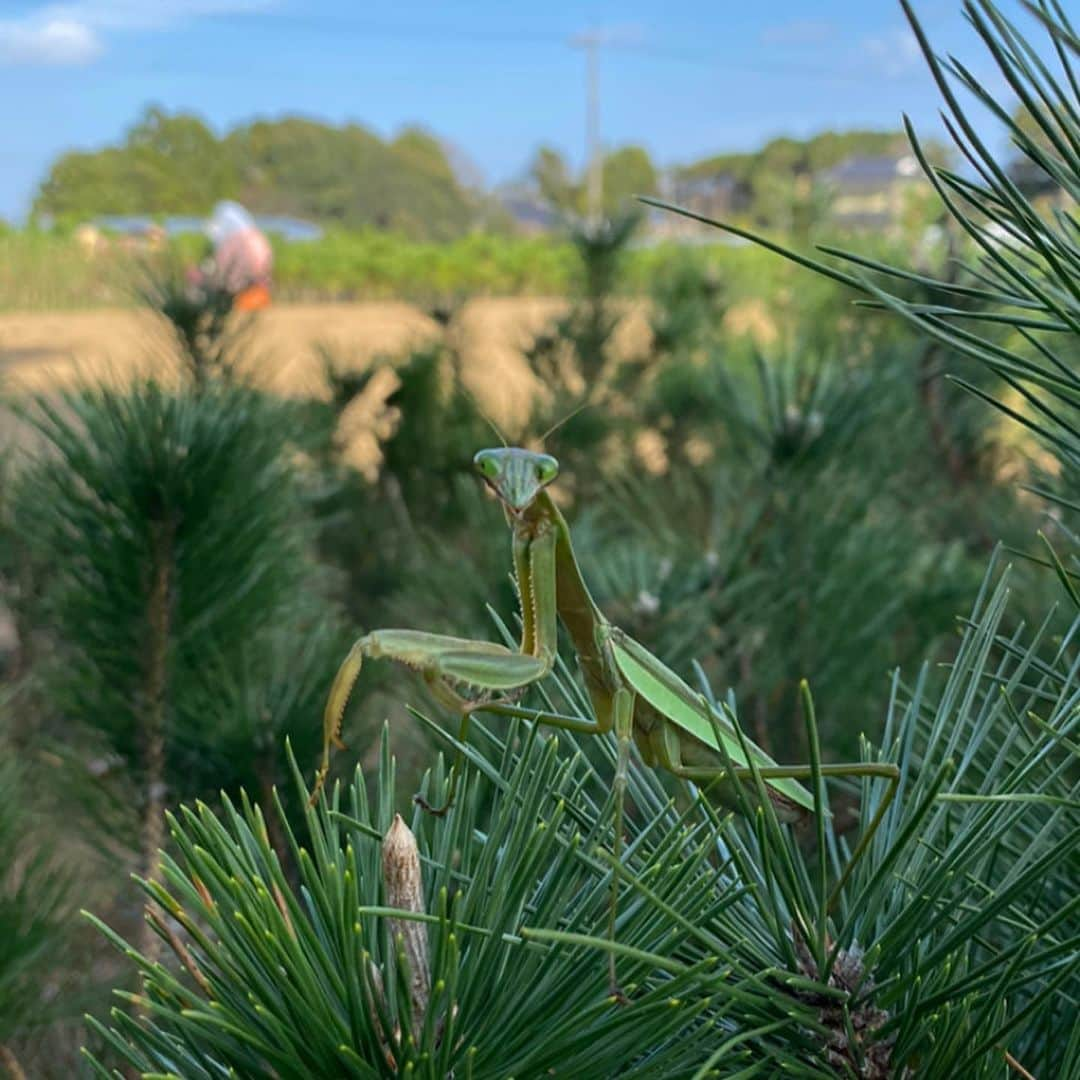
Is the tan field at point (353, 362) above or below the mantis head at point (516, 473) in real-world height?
below

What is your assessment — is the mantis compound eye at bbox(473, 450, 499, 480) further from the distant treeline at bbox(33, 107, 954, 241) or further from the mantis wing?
the distant treeline at bbox(33, 107, 954, 241)

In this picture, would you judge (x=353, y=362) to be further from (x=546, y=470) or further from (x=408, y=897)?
(x=408, y=897)

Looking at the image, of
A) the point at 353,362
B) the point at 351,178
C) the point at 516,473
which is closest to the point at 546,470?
the point at 516,473

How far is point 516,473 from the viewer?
38cm

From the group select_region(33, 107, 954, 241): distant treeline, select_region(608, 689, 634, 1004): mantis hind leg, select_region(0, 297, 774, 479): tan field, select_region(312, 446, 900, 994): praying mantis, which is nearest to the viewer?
select_region(608, 689, 634, 1004): mantis hind leg

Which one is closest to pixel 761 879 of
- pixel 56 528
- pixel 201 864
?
pixel 201 864

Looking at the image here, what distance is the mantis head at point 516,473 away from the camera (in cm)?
37

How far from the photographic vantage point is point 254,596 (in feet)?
1.98

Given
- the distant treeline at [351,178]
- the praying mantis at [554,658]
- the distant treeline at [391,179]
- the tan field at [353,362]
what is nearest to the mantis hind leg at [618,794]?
the praying mantis at [554,658]

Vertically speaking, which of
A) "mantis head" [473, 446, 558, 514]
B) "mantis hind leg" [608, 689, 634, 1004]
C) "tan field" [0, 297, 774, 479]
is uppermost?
"mantis head" [473, 446, 558, 514]

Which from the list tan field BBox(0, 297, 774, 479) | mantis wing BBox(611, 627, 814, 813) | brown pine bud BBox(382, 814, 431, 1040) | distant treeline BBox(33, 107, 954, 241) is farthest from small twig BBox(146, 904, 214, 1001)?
distant treeline BBox(33, 107, 954, 241)

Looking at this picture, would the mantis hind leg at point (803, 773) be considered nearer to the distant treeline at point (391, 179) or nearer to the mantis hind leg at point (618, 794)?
the mantis hind leg at point (618, 794)

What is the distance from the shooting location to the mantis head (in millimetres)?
370

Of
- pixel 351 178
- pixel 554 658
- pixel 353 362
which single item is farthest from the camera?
pixel 351 178
